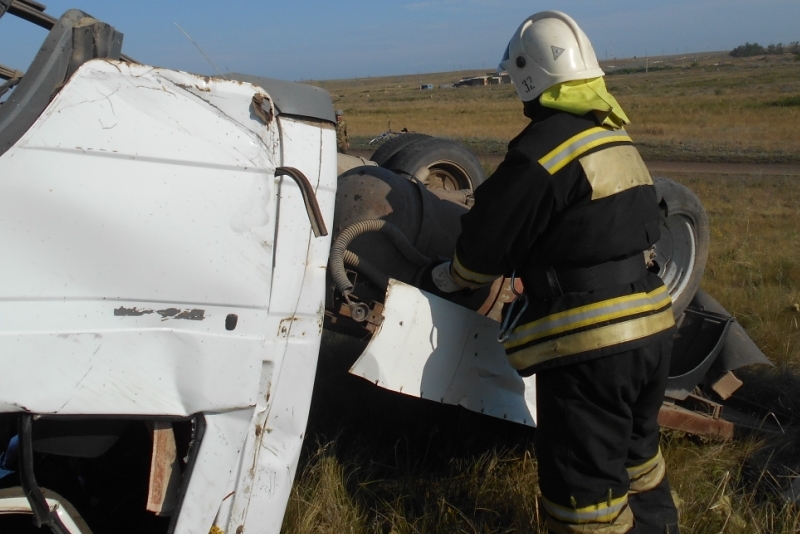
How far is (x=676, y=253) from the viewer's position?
14.2 feet

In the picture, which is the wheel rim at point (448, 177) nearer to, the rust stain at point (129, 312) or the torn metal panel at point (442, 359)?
the torn metal panel at point (442, 359)

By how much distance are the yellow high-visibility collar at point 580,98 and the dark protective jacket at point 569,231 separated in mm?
36

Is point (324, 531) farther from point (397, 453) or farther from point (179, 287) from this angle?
point (179, 287)

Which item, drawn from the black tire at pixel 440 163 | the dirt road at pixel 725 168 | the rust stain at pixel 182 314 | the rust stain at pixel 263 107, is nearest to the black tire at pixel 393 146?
the black tire at pixel 440 163

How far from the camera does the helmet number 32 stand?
8.61 ft

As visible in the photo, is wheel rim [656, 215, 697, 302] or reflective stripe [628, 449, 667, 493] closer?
reflective stripe [628, 449, 667, 493]

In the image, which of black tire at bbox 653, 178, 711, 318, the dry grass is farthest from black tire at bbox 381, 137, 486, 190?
the dry grass

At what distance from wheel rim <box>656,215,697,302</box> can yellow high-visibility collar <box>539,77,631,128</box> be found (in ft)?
5.86

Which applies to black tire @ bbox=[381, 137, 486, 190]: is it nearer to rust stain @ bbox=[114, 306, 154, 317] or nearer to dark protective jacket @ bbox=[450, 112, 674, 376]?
dark protective jacket @ bbox=[450, 112, 674, 376]

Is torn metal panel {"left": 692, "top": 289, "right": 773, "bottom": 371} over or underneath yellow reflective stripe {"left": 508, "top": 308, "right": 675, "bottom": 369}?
underneath

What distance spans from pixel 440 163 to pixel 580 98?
1.72 metres

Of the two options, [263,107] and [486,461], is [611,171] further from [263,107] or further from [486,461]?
[486,461]

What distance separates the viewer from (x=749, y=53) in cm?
9631

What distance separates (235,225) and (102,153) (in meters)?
0.36
